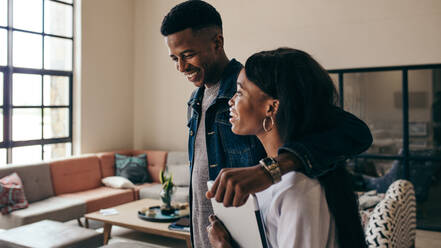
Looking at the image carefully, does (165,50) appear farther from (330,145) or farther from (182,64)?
(330,145)

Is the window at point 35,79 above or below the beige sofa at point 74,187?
above

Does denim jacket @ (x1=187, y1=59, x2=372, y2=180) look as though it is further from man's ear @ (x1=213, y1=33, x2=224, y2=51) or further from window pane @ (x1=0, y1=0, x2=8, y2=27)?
window pane @ (x1=0, y1=0, x2=8, y2=27)

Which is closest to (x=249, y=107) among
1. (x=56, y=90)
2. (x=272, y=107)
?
(x=272, y=107)

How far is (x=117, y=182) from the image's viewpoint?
16.9 ft

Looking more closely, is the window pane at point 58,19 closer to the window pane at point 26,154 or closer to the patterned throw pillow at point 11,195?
the window pane at point 26,154

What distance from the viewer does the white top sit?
2.39ft

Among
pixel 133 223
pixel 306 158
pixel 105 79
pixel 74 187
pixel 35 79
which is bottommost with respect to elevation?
pixel 133 223

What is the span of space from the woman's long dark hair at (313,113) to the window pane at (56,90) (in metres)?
5.11

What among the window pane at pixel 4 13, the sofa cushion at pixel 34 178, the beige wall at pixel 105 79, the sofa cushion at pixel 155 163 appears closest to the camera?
the sofa cushion at pixel 34 178

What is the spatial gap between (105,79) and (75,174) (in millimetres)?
1697

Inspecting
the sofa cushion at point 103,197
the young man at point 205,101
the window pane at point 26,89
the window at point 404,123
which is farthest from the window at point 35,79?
the young man at point 205,101

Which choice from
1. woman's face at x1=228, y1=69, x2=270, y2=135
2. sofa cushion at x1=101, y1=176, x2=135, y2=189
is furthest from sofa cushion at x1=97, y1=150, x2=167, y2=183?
woman's face at x1=228, y1=69, x2=270, y2=135

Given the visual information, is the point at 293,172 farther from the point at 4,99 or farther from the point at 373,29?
the point at 4,99

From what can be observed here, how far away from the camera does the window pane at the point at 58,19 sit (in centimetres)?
528
